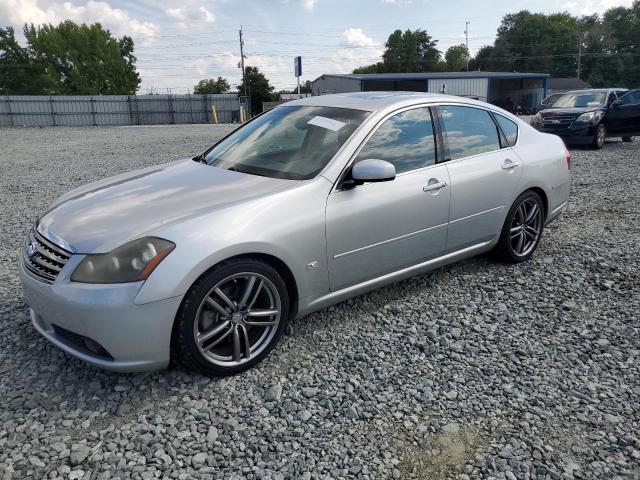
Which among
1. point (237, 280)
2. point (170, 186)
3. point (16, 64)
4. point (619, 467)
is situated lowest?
point (619, 467)

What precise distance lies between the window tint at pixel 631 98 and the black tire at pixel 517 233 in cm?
1125

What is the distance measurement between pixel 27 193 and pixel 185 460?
25.5ft

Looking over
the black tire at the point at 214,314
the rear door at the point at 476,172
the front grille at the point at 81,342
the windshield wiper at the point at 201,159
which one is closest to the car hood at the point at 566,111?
the rear door at the point at 476,172

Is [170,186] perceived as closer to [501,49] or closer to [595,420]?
[595,420]

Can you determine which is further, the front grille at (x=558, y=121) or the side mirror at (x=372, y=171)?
the front grille at (x=558, y=121)

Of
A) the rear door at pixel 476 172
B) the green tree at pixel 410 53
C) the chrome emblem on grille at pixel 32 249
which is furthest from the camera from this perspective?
the green tree at pixel 410 53

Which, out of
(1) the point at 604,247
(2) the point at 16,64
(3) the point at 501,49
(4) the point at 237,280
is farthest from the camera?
(3) the point at 501,49

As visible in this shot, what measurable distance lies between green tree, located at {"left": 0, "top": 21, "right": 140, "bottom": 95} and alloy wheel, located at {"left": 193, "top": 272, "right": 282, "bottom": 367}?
70.2 m

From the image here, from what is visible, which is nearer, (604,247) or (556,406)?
(556,406)

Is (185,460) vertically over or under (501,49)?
under

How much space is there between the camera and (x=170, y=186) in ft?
11.3

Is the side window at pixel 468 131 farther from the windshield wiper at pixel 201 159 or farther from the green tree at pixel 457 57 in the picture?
the green tree at pixel 457 57

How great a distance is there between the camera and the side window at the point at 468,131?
4.14 meters

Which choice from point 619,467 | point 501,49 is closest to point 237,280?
point 619,467
